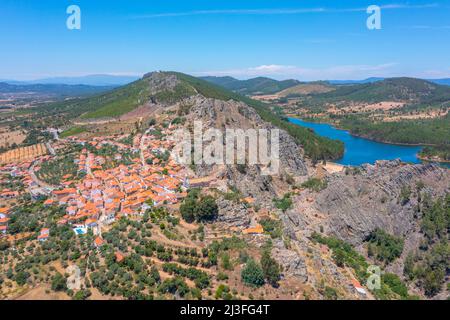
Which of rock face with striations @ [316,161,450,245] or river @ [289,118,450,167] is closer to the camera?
rock face with striations @ [316,161,450,245]

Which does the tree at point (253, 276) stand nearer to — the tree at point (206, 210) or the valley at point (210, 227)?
the valley at point (210, 227)

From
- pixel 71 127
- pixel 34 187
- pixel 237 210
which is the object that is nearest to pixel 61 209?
pixel 34 187

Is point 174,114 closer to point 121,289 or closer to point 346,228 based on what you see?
point 346,228

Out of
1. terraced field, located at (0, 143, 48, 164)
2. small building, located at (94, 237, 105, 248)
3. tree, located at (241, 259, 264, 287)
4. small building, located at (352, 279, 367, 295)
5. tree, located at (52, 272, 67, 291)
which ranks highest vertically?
terraced field, located at (0, 143, 48, 164)

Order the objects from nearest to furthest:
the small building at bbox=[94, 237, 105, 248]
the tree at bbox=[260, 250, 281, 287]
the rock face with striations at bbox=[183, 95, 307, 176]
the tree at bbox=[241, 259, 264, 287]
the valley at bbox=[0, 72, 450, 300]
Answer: the tree at bbox=[241, 259, 264, 287] → the tree at bbox=[260, 250, 281, 287] → the valley at bbox=[0, 72, 450, 300] → the small building at bbox=[94, 237, 105, 248] → the rock face with striations at bbox=[183, 95, 307, 176]

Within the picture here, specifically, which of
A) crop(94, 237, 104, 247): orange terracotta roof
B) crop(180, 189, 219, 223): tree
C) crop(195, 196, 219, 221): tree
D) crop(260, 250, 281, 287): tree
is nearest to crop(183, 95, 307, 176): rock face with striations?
crop(180, 189, 219, 223): tree

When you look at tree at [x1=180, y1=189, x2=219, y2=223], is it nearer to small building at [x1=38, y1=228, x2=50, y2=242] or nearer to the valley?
the valley

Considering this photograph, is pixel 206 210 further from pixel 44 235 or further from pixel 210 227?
pixel 44 235
